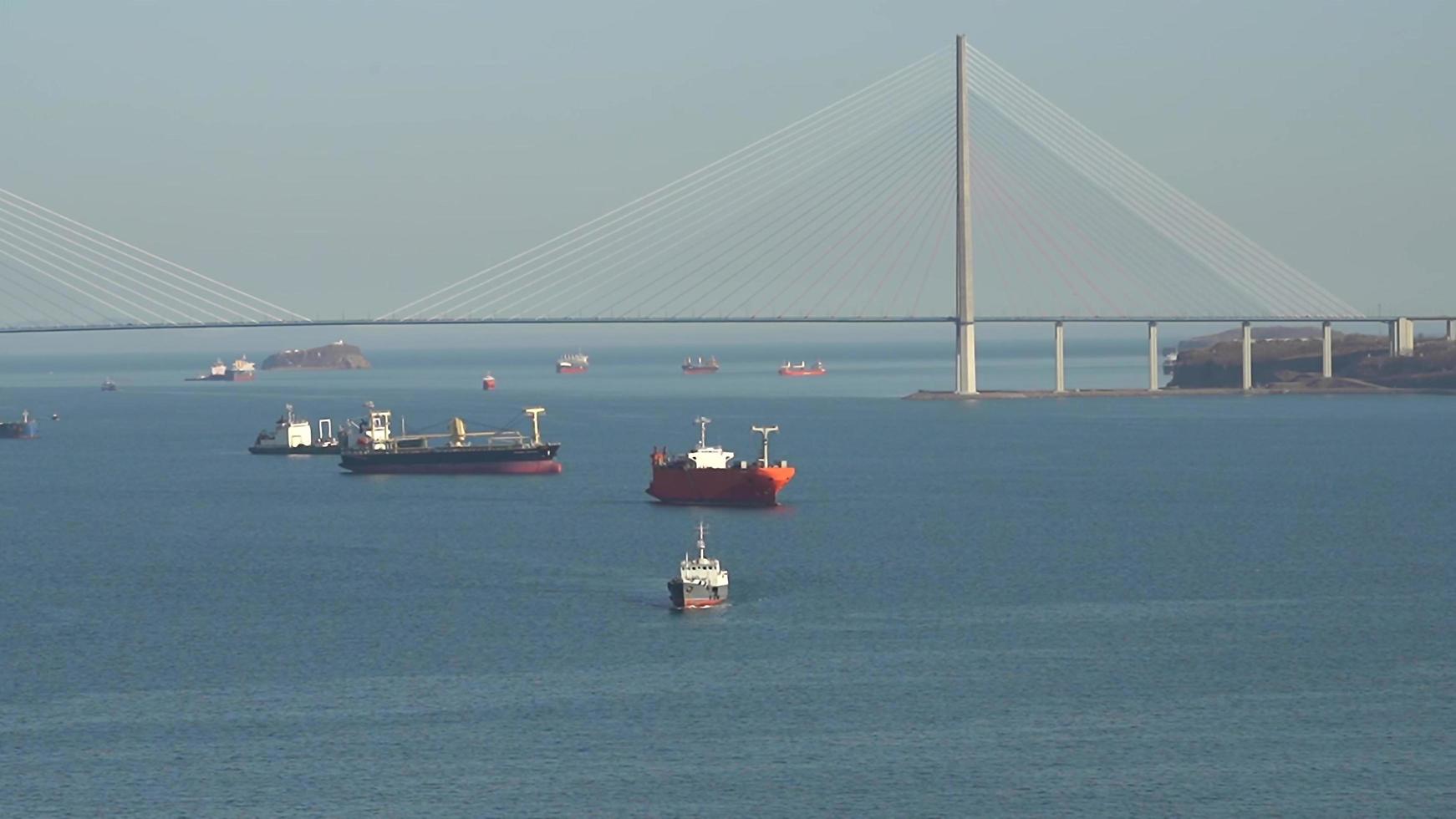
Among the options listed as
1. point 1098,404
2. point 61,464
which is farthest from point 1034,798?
point 1098,404

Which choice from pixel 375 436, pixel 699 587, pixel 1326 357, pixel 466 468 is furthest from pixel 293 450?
pixel 1326 357

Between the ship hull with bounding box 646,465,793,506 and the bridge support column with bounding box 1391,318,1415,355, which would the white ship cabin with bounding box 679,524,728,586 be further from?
the bridge support column with bounding box 1391,318,1415,355

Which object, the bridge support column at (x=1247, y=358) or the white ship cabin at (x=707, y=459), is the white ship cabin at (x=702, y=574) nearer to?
the white ship cabin at (x=707, y=459)

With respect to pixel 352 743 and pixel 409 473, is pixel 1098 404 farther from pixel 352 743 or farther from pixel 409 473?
pixel 352 743

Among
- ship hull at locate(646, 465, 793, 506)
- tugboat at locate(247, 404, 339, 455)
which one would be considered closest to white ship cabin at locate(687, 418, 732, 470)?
ship hull at locate(646, 465, 793, 506)

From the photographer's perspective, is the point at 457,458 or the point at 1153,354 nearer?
the point at 457,458

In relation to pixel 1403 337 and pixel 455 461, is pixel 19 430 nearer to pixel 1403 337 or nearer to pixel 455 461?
pixel 455 461
